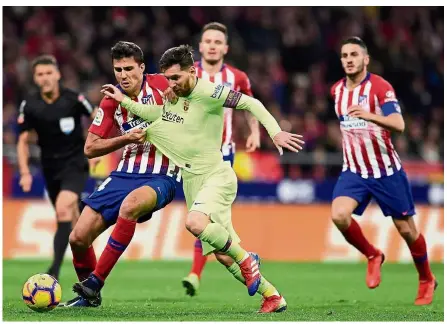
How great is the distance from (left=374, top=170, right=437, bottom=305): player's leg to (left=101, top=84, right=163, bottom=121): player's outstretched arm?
243 cm

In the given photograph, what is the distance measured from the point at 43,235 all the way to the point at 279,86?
277 inches

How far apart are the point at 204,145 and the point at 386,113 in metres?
1.82

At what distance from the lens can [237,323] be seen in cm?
646

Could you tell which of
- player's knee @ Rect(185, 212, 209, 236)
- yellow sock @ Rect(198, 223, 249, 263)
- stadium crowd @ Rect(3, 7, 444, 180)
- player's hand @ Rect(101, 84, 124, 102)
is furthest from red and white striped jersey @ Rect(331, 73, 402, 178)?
stadium crowd @ Rect(3, 7, 444, 180)

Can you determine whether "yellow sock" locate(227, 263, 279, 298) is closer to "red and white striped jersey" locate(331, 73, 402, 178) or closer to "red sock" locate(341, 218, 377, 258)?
"red sock" locate(341, 218, 377, 258)

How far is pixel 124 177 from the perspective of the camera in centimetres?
760

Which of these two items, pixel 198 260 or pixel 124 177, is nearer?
pixel 124 177

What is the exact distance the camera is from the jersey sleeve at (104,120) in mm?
7445

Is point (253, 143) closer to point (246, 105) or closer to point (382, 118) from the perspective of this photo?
point (382, 118)

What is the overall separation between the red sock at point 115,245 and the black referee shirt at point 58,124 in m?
2.70

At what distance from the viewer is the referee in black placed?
983cm

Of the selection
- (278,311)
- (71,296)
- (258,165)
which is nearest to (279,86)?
(258,165)

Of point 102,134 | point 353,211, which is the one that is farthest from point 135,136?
point 353,211

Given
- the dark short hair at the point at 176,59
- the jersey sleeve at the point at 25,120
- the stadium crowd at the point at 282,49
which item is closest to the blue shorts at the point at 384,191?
the dark short hair at the point at 176,59
